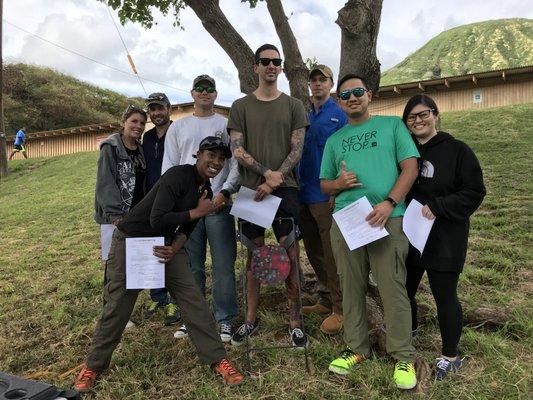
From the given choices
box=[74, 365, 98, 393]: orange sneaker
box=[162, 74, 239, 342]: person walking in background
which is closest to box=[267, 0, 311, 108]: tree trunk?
box=[162, 74, 239, 342]: person walking in background

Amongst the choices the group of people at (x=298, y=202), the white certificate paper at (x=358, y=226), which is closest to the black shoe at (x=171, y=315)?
the group of people at (x=298, y=202)

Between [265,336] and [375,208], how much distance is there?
1.64 m

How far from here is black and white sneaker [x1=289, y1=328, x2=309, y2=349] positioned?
3600 millimetres

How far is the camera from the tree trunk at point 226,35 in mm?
5074

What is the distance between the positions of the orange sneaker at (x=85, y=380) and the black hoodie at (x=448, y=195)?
2.56m

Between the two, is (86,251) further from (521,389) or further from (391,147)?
(521,389)

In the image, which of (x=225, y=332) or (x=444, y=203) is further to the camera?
(x=225, y=332)

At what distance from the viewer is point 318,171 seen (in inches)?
153

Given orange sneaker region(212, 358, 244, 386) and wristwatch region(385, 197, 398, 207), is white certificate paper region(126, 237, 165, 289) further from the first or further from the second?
wristwatch region(385, 197, 398, 207)

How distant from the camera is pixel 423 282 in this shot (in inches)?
189

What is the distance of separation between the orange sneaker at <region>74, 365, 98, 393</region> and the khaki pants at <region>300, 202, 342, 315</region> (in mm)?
2079

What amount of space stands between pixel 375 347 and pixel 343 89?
6.74ft

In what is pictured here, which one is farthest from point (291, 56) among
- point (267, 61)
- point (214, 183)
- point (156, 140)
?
point (214, 183)

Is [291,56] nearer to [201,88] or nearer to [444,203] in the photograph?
[201,88]
